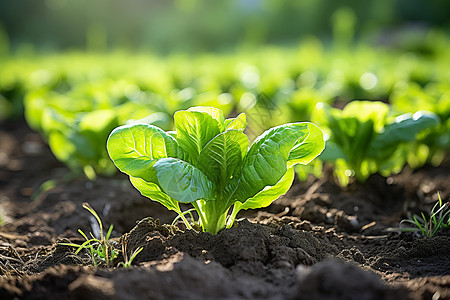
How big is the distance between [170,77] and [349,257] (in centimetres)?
557

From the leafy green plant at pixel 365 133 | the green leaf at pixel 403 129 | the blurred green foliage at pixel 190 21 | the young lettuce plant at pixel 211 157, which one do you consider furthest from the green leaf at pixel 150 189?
the blurred green foliage at pixel 190 21

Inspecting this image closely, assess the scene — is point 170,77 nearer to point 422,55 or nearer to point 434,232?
point 434,232

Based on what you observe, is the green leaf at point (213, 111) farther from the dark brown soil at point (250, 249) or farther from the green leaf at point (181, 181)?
the dark brown soil at point (250, 249)

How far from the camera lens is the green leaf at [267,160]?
5.76 ft

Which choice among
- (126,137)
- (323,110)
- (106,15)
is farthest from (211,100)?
(106,15)

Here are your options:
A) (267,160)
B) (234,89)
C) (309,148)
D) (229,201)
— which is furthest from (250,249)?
(234,89)

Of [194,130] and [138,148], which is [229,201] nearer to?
[194,130]

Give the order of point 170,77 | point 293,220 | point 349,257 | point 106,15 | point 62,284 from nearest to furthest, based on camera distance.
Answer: point 62,284, point 349,257, point 293,220, point 170,77, point 106,15

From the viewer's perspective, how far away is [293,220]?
229 cm

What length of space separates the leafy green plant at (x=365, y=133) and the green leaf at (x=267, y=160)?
0.88 meters

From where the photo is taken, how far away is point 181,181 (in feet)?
5.54

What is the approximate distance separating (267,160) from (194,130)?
349 millimetres

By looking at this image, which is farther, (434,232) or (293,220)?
(293,220)

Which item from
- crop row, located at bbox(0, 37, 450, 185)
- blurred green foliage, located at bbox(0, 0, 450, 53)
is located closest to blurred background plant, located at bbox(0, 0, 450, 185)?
crop row, located at bbox(0, 37, 450, 185)
